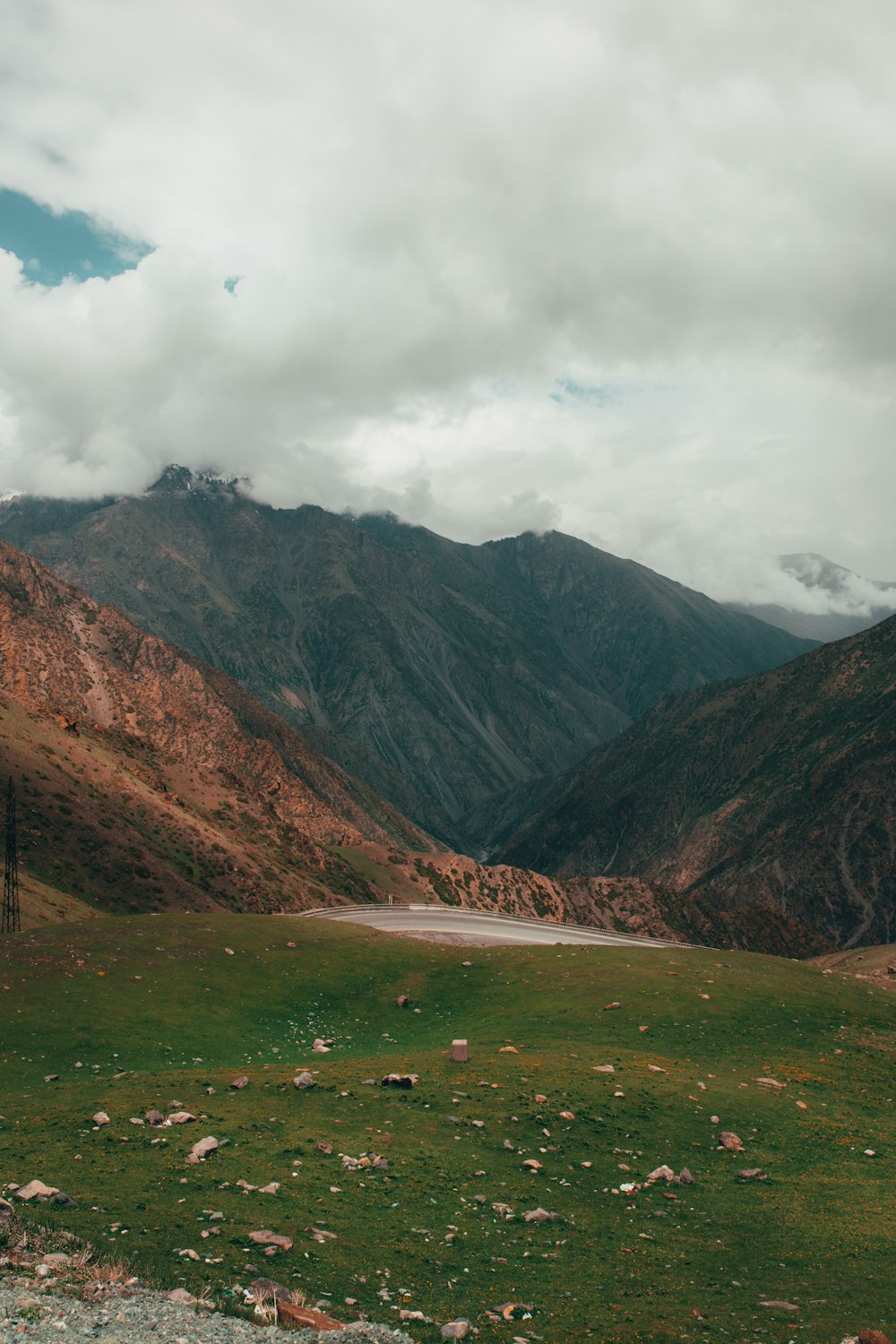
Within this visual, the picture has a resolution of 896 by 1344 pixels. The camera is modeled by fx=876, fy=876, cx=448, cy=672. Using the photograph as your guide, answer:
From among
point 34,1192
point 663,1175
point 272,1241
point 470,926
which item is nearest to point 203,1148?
point 34,1192

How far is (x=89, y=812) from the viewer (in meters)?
82.1

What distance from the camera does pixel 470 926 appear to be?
79688 millimetres

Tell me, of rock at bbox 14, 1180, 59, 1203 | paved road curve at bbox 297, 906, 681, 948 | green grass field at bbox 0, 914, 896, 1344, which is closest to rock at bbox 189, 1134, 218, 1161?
green grass field at bbox 0, 914, 896, 1344

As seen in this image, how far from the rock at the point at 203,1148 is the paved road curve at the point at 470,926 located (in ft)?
181

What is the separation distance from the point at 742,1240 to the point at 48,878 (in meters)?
65.7

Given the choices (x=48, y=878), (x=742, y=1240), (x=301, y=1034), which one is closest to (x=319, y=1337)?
(x=742, y=1240)

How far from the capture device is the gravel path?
37.3ft

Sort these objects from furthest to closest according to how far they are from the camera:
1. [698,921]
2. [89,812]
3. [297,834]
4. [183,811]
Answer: [698,921], [297,834], [183,811], [89,812]

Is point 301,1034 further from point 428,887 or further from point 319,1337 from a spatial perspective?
point 428,887

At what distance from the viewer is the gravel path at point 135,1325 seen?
37.3 ft

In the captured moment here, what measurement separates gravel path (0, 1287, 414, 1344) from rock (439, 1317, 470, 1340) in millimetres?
684

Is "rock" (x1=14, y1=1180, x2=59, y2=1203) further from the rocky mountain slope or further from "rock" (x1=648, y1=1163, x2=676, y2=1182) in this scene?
the rocky mountain slope

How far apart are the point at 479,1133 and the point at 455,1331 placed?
8.97 meters

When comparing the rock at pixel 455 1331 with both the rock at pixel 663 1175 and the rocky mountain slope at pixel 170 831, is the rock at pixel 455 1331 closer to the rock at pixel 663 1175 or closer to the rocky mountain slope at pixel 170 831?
the rock at pixel 663 1175
